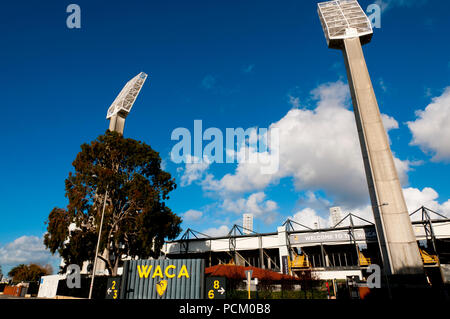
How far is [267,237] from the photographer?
1918 inches

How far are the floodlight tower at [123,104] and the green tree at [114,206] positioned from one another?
26509mm

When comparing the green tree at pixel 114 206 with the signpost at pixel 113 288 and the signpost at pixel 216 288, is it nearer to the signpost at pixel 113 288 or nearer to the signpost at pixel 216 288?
the signpost at pixel 113 288

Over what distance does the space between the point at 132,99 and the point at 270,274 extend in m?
50.1

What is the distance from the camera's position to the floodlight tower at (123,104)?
58.8m

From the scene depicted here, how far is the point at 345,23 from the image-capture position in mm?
48938

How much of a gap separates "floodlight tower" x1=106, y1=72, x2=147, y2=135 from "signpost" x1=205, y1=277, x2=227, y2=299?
4736cm

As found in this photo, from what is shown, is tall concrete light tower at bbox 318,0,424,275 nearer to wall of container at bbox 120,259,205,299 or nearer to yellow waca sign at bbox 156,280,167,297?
wall of container at bbox 120,259,205,299

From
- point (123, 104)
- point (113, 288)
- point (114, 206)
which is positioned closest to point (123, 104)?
point (123, 104)

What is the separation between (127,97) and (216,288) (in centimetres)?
5444

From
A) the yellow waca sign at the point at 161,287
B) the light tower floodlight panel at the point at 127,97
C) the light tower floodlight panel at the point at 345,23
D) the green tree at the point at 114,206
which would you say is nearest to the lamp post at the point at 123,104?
the light tower floodlight panel at the point at 127,97

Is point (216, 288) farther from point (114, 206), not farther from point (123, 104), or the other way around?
point (123, 104)
